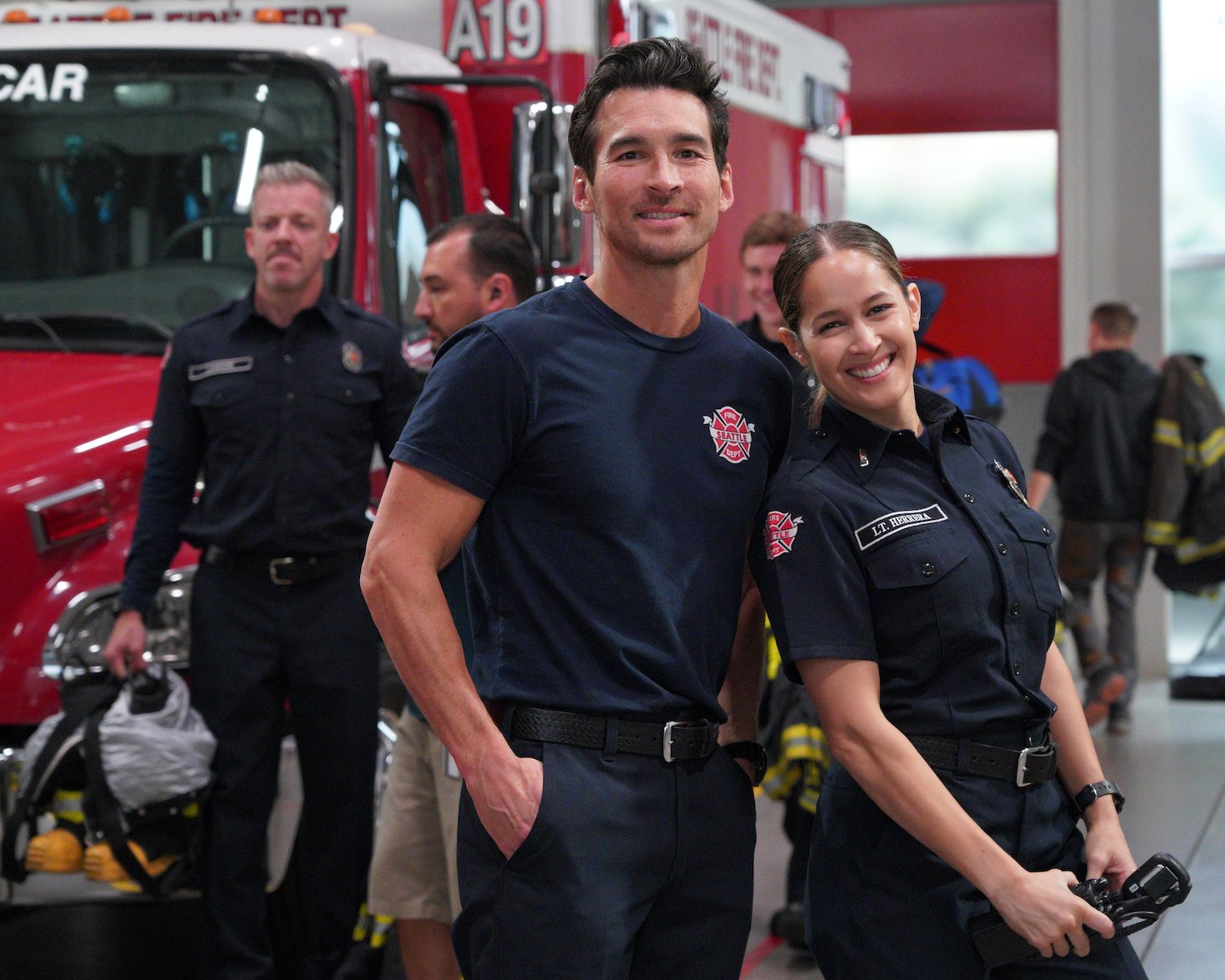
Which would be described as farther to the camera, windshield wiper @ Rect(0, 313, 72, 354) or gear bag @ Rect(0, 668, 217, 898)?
windshield wiper @ Rect(0, 313, 72, 354)

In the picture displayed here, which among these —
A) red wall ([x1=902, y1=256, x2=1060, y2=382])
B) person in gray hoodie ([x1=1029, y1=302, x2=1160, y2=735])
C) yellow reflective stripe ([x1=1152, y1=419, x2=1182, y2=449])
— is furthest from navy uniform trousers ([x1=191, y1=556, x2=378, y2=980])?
red wall ([x1=902, y1=256, x2=1060, y2=382])

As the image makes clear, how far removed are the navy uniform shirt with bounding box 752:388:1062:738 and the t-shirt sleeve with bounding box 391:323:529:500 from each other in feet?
1.36

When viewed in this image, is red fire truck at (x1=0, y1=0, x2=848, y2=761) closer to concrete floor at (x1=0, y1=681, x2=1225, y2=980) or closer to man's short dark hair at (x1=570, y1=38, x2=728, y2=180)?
concrete floor at (x1=0, y1=681, x2=1225, y2=980)

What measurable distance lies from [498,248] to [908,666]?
6.08 feet

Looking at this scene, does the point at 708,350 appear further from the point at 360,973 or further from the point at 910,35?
the point at 910,35

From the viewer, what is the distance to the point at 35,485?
415 cm

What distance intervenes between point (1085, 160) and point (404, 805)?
7.12 meters

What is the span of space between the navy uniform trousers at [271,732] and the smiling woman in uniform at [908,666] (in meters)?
1.85

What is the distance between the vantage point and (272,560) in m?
4.20

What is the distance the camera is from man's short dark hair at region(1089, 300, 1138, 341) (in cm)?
845

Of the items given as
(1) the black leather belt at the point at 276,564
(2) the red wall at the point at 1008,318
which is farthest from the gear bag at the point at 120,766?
(2) the red wall at the point at 1008,318

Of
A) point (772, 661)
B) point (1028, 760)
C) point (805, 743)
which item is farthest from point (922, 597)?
point (772, 661)

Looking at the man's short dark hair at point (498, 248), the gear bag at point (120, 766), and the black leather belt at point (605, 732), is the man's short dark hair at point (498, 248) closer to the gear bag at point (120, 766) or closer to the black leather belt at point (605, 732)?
the gear bag at point (120, 766)

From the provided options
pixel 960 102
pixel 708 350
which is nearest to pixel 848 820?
pixel 708 350
